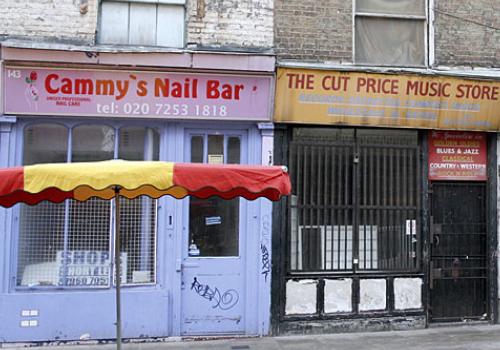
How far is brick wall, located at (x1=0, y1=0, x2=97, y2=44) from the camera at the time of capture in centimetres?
709

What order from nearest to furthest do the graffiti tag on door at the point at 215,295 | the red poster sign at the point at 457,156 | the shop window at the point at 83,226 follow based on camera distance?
the shop window at the point at 83,226
the graffiti tag on door at the point at 215,295
the red poster sign at the point at 457,156

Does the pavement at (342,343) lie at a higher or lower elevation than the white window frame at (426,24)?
lower

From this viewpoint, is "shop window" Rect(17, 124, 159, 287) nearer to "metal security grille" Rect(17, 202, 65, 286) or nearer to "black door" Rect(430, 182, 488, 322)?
"metal security grille" Rect(17, 202, 65, 286)

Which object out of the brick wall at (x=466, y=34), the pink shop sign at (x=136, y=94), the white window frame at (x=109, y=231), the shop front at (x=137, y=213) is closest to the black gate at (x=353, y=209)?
the shop front at (x=137, y=213)

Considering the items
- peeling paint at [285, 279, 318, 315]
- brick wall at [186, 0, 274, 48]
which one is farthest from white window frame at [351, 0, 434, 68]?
peeling paint at [285, 279, 318, 315]

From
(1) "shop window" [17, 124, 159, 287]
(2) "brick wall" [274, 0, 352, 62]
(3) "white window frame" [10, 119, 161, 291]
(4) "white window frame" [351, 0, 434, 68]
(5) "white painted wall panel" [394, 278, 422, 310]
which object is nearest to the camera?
(3) "white window frame" [10, 119, 161, 291]

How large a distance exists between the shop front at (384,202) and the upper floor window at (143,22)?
1735 millimetres

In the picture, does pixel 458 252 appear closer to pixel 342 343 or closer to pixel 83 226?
pixel 342 343

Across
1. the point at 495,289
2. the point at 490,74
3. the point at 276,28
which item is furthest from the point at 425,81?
the point at 495,289

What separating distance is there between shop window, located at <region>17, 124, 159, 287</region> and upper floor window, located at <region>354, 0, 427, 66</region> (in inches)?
142

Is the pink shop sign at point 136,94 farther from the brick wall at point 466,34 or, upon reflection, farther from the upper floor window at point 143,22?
the brick wall at point 466,34

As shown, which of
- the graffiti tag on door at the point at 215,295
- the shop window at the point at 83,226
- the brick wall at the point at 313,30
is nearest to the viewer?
the shop window at the point at 83,226

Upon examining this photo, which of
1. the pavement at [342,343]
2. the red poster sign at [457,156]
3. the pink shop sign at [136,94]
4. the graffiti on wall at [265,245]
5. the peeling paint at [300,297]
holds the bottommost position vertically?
the pavement at [342,343]

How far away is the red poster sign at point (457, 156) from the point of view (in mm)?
8055
